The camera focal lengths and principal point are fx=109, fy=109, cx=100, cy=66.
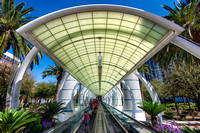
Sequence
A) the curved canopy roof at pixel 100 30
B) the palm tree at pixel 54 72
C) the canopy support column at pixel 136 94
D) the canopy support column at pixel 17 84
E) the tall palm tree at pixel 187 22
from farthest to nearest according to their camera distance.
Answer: the palm tree at pixel 54 72
the canopy support column at pixel 136 94
the tall palm tree at pixel 187 22
the canopy support column at pixel 17 84
the curved canopy roof at pixel 100 30

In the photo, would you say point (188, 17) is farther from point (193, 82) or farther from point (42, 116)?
point (42, 116)

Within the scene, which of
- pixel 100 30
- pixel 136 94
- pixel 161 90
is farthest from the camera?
pixel 161 90

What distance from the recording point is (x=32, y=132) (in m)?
4.52

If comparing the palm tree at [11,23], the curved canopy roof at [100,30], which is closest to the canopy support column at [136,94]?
the curved canopy roof at [100,30]

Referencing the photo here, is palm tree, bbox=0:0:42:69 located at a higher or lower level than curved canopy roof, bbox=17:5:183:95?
higher

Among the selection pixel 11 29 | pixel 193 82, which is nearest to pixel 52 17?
pixel 11 29

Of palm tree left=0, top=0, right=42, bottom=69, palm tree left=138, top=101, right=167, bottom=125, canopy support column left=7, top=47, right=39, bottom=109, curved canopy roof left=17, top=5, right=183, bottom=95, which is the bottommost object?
palm tree left=138, top=101, right=167, bottom=125

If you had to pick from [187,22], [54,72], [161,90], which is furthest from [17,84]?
[161,90]

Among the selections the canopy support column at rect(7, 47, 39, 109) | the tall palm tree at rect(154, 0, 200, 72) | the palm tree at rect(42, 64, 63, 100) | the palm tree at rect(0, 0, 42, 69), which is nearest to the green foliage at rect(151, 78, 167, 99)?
the tall palm tree at rect(154, 0, 200, 72)

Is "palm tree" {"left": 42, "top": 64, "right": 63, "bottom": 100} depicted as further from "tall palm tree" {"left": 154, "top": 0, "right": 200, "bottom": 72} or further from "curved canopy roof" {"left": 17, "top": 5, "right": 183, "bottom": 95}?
"tall palm tree" {"left": 154, "top": 0, "right": 200, "bottom": 72}

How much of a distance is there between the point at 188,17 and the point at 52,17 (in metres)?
12.6

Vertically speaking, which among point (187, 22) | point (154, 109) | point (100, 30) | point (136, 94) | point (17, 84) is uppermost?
point (187, 22)

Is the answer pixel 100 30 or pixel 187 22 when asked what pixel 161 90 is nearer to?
pixel 187 22

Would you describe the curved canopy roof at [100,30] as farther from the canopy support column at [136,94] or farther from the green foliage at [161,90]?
the green foliage at [161,90]
